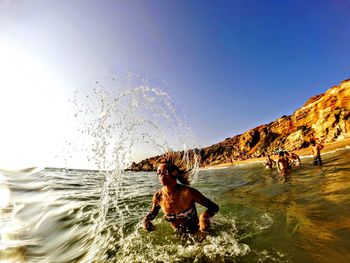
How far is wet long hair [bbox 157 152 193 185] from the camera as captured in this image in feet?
18.7

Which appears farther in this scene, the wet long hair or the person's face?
the wet long hair

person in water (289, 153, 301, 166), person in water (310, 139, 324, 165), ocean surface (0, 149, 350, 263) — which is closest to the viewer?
ocean surface (0, 149, 350, 263)

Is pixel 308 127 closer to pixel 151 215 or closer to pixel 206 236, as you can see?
pixel 206 236

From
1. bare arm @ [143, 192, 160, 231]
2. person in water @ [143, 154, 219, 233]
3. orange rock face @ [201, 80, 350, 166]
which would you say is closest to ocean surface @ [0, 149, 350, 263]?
person in water @ [143, 154, 219, 233]

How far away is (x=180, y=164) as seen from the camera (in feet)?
19.1

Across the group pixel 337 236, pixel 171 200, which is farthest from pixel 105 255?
pixel 337 236

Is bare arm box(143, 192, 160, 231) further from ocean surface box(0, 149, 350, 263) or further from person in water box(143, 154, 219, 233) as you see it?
ocean surface box(0, 149, 350, 263)

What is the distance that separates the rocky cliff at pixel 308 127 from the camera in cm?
5051

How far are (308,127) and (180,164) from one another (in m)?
65.4

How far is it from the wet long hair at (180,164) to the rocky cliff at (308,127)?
76.9 feet

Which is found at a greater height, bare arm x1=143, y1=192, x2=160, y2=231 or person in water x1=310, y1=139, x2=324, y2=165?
person in water x1=310, y1=139, x2=324, y2=165

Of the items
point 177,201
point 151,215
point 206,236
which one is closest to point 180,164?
point 177,201

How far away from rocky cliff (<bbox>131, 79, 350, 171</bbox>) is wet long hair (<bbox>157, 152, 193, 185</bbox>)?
23.4 metres

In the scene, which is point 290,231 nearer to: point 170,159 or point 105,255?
point 170,159
